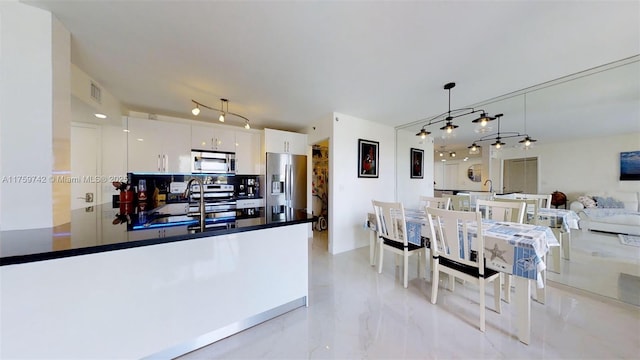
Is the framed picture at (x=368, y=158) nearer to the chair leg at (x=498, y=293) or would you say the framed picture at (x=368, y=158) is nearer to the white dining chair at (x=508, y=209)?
the white dining chair at (x=508, y=209)

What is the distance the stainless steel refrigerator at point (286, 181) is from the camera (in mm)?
4043

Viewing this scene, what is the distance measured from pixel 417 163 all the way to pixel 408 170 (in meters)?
0.31

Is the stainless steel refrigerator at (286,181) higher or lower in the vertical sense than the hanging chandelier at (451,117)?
lower

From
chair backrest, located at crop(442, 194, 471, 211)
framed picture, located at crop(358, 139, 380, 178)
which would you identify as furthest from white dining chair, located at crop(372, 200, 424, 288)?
chair backrest, located at crop(442, 194, 471, 211)

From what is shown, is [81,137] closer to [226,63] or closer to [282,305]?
[226,63]

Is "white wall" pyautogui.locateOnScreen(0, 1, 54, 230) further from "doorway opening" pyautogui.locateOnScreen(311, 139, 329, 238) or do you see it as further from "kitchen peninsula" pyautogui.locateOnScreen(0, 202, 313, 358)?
"doorway opening" pyautogui.locateOnScreen(311, 139, 329, 238)

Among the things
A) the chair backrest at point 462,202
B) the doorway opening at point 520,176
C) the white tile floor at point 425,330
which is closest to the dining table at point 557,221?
the doorway opening at point 520,176

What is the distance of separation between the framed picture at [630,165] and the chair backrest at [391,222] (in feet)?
7.33

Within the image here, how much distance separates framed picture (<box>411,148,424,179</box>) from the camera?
457cm

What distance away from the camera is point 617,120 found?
2264mm

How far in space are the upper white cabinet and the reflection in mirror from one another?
3.29 m

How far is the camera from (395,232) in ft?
7.98

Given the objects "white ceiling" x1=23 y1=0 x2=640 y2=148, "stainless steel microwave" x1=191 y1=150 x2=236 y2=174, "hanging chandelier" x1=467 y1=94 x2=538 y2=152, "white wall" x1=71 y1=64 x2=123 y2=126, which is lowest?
"stainless steel microwave" x1=191 y1=150 x2=236 y2=174

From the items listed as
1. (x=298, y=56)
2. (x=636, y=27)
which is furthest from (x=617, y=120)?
(x=298, y=56)
